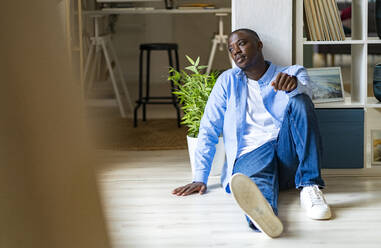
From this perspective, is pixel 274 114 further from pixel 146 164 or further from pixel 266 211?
pixel 146 164

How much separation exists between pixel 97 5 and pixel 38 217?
5936 mm

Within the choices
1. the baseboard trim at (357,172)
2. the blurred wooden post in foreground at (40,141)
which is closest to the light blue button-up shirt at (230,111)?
the baseboard trim at (357,172)

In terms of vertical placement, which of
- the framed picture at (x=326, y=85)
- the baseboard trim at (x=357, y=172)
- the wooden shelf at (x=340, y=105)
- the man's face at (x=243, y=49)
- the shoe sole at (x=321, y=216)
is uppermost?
the man's face at (x=243, y=49)

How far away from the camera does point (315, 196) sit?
237 centimetres

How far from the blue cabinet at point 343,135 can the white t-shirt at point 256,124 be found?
430mm

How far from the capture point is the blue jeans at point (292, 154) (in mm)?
2471

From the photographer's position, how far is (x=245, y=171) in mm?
2541

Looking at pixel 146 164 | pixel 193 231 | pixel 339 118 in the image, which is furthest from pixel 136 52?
pixel 193 231

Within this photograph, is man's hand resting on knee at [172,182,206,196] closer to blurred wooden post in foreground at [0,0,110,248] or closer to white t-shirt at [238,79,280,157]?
white t-shirt at [238,79,280,157]

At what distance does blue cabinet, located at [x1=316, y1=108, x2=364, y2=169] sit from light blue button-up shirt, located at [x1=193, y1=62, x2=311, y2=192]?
1.37 feet

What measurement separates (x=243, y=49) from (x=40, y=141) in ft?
8.29

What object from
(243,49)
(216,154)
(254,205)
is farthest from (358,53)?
(254,205)

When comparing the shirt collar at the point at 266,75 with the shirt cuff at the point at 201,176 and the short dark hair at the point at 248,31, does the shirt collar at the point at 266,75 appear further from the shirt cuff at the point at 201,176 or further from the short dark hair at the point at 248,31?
the shirt cuff at the point at 201,176

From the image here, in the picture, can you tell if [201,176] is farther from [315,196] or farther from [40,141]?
[40,141]
